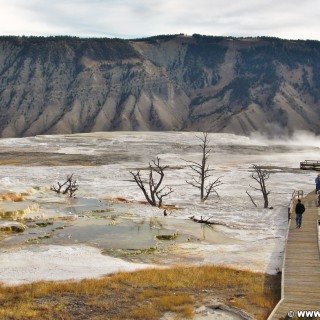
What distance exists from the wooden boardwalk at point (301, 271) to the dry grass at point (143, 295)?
0.82 m

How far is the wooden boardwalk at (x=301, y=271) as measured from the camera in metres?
16.2

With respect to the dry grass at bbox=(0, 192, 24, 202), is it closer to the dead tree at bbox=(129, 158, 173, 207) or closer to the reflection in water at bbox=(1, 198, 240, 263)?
the reflection in water at bbox=(1, 198, 240, 263)

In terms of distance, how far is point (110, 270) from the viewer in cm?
2205

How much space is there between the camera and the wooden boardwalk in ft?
53.3

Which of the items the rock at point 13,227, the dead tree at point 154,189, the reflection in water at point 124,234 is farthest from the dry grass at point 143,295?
the dead tree at point 154,189

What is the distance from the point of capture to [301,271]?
19.8 metres

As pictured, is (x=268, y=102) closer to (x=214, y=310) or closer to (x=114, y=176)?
(x=114, y=176)

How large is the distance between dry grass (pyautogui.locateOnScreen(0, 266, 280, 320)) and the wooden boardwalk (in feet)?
2.69

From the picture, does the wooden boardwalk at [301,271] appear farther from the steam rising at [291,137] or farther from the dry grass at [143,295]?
the steam rising at [291,137]

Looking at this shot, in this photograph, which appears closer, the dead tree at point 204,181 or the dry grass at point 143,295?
the dry grass at point 143,295

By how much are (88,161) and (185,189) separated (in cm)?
3631

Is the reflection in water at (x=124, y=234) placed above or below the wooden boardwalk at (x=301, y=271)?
below

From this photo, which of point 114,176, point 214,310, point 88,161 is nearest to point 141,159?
point 88,161

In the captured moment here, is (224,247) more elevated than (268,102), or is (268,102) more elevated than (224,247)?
(268,102)
